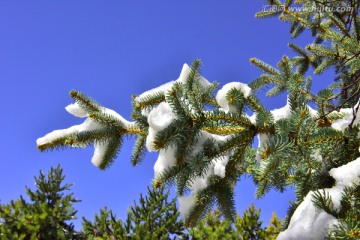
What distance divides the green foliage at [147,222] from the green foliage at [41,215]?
0.24m

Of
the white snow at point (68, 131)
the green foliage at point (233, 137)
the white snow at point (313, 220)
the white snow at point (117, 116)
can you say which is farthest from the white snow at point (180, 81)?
the white snow at point (313, 220)

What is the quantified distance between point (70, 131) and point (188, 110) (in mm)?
1117

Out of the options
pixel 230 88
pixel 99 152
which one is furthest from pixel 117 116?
pixel 230 88

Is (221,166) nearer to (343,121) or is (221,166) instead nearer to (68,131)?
(343,121)

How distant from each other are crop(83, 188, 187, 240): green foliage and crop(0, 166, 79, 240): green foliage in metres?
0.24

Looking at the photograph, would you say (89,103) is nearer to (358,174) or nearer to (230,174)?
(230,174)

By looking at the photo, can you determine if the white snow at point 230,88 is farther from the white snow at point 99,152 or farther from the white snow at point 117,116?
the white snow at point 99,152

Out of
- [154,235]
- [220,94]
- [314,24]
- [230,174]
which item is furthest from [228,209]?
[314,24]

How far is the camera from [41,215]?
121 inches

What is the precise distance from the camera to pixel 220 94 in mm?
2502

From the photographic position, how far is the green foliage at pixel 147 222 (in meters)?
2.96

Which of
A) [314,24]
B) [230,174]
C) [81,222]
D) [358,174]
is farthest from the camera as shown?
[314,24]

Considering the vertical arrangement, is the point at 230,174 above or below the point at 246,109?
below

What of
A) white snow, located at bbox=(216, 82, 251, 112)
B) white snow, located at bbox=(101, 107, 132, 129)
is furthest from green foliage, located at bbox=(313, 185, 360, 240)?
white snow, located at bbox=(101, 107, 132, 129)
